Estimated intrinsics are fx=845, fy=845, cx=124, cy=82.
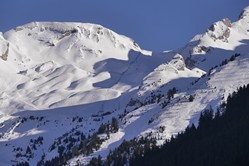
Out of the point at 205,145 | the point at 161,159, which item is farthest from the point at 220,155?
the point at 161,159

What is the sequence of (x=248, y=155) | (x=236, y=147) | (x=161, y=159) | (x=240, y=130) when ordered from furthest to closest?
1. (x=161, y=159)
2. (x=240, y=130)
3. (x=236, y=147)
4. (x=248, y=155)

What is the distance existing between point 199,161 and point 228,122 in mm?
33171

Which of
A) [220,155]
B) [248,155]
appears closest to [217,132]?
[220,155]

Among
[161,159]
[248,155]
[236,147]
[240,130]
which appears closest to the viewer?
[248,155]

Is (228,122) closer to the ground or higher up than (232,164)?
higher up

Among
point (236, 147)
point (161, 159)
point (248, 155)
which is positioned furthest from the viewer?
point (161, 159)

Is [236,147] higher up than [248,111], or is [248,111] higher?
[248,111]

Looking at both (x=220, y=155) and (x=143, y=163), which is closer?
(x=220, y=155)

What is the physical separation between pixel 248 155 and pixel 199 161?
65.9ft

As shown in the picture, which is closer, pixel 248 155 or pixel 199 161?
pixel 248 155

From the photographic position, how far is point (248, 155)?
14912 cm

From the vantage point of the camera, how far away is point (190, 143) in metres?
195

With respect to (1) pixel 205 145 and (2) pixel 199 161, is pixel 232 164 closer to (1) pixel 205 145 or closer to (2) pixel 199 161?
(2) pixel 199 161

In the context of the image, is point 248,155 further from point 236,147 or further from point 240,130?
point 240,130
